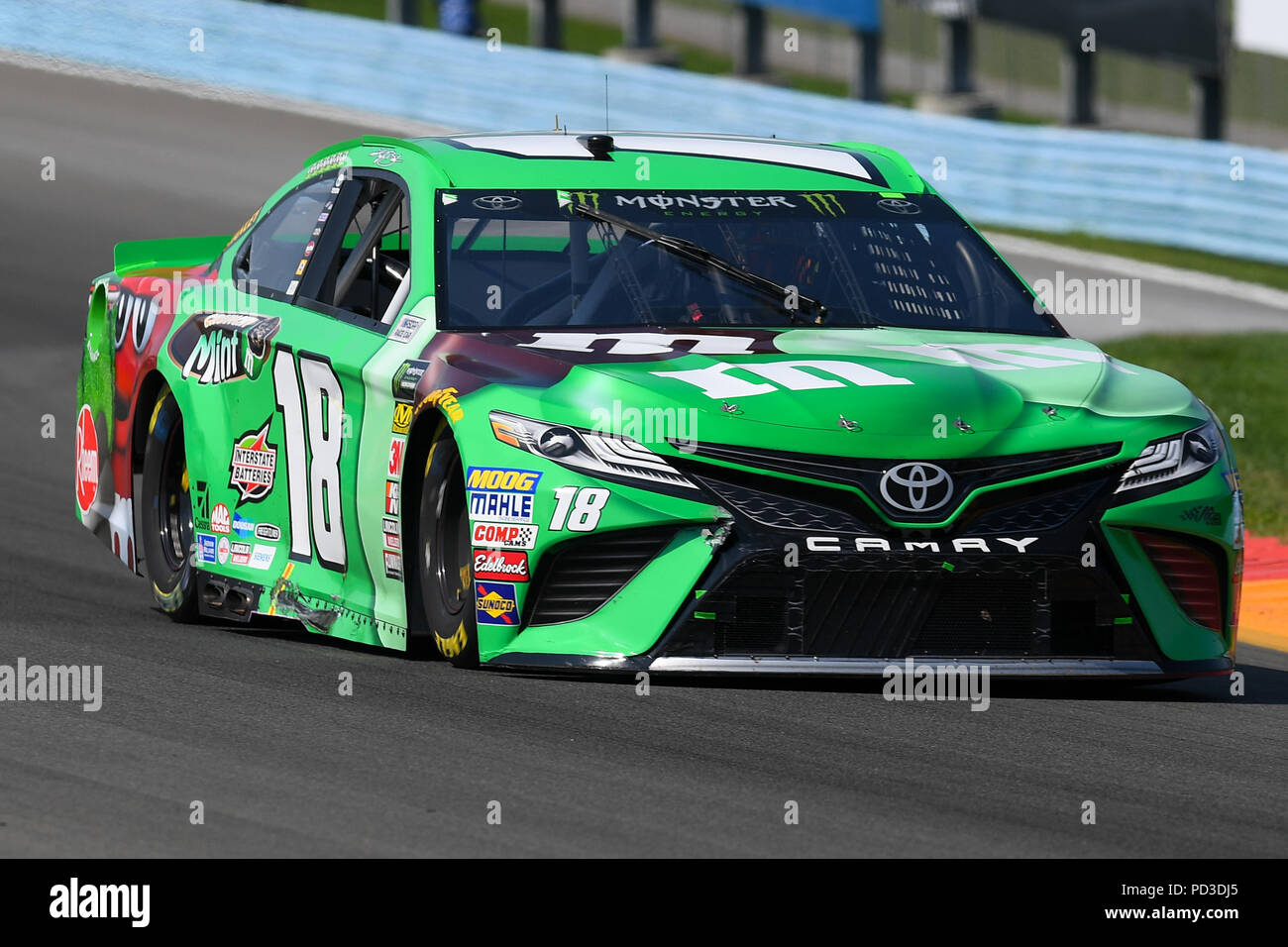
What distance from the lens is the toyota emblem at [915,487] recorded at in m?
6.20

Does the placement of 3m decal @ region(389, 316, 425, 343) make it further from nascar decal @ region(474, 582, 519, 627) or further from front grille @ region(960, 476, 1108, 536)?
front grille @ region(960, 476, 1108, 536)

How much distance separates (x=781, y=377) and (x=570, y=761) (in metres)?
1.35

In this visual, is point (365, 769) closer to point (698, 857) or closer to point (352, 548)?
point (698, 857)

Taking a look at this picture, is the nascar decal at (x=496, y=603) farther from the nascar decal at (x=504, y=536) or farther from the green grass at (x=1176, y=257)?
the green grass at (x=1176, y=257)

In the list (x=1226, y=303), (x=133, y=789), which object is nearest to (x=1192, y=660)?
(x=133, y=789)

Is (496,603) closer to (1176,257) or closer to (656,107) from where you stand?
(1176,257)

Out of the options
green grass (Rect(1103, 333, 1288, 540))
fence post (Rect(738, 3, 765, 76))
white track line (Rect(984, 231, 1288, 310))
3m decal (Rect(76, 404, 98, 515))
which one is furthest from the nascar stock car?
fence post (Rect(738, 3, 765, 76))

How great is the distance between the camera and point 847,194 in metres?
7.73

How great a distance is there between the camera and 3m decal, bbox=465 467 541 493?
626cm

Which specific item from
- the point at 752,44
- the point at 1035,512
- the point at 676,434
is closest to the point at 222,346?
the point at 676,434

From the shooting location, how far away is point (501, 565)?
6.31m

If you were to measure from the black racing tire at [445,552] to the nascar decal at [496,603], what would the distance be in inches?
4.5

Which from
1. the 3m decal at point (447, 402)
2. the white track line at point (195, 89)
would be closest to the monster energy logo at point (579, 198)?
the 3m decal at point (447, 402)
